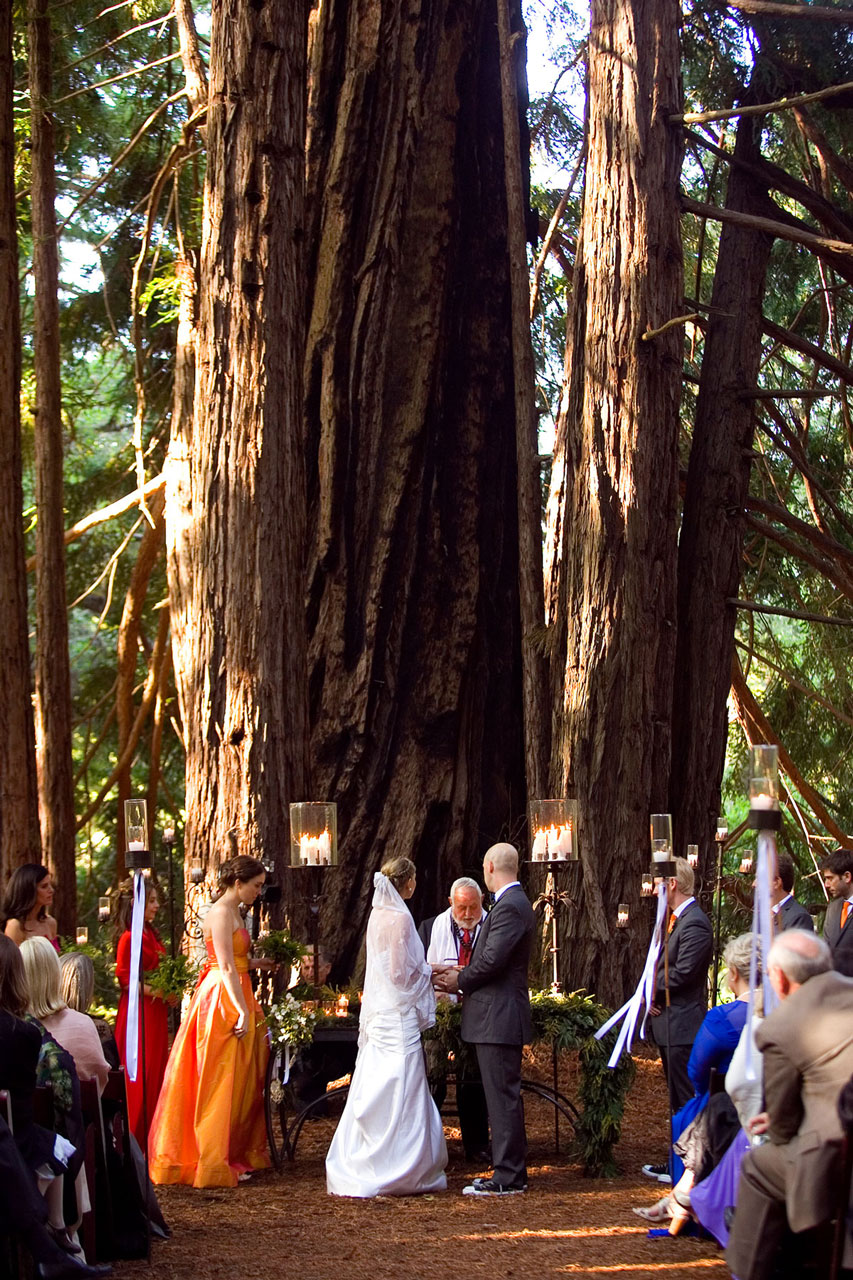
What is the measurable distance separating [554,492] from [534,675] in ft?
4.70

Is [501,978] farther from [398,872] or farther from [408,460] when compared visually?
[408,460]

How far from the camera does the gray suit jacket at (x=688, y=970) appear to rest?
7.57 m

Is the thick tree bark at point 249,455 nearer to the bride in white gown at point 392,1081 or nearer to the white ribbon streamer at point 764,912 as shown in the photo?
the bride in white gown at point 392,1081

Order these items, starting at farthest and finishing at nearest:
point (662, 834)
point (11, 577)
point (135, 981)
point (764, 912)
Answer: point (11, 577) < point (662, 834) < point (135, 981) < point (764, 912)

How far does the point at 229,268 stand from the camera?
10.1 m

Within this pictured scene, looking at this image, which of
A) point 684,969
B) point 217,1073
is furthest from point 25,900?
point 684,969

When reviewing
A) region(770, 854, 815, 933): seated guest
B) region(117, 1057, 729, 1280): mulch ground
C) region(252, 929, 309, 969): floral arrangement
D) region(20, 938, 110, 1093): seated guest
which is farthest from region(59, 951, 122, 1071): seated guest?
region(770, 854, 815, 933): seated guest

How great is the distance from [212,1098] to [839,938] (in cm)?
332

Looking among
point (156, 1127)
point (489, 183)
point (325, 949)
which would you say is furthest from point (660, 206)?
point (156, 1127)

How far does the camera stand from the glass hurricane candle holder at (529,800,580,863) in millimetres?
8148

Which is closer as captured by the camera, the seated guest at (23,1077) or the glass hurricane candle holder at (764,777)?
the seated guest at (23,1077)

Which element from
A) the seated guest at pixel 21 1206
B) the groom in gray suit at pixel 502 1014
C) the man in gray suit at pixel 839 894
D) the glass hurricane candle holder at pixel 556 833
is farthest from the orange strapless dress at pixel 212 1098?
the man in gray suit at pixel 839 894

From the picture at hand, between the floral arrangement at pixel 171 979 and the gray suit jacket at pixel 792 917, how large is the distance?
10.6 feet

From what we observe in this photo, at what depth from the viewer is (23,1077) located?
521cm
